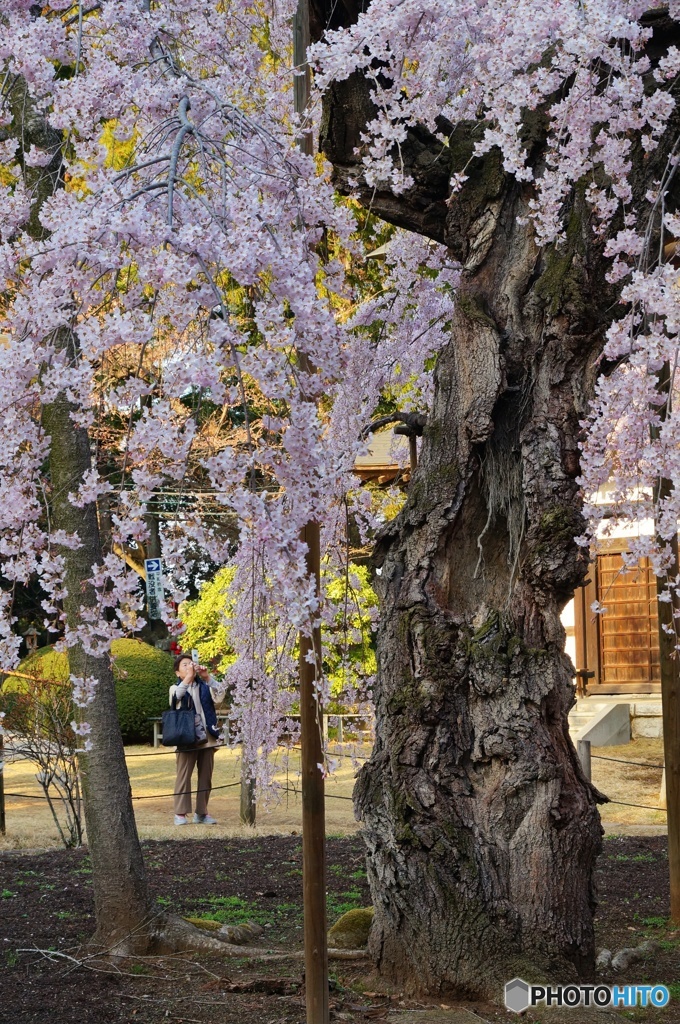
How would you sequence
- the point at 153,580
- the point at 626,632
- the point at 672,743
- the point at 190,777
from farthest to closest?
the point at 153,580, the point at 626,632, the point at 190,777, the point at 672,743

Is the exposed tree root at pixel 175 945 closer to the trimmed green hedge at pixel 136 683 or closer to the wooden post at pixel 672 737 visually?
the wooden post at pixel 672 737

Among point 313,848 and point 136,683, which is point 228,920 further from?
point 136,683

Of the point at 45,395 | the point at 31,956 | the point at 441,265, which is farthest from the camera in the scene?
the point at 441,265

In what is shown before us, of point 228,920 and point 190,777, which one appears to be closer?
point 228,920

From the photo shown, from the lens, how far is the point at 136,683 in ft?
53.0

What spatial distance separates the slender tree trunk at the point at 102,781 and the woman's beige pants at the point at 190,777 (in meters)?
4.40

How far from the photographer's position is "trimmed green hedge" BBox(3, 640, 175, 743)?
15844 mm

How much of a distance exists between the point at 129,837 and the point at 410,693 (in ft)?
5.71

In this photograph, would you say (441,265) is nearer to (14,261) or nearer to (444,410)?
(444,410)

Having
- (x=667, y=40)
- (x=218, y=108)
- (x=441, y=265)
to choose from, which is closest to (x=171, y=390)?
(x=218, y=108)

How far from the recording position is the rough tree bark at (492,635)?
159 inches

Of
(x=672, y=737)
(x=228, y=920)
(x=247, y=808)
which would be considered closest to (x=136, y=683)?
(x=247, y=808)

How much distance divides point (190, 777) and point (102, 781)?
15.9 feet

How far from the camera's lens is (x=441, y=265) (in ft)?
18.9
